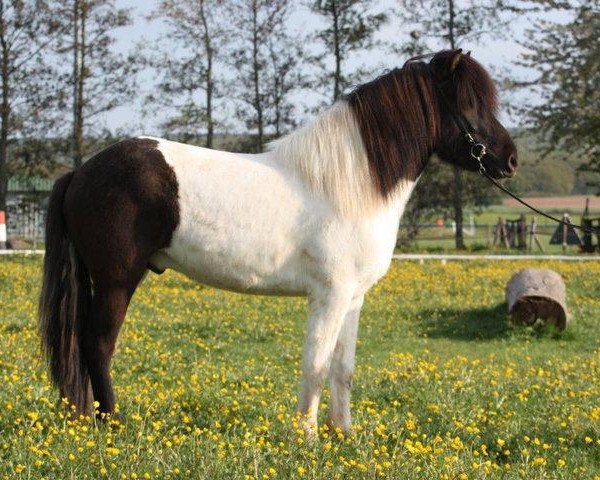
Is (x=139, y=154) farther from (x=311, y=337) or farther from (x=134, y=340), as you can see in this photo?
(x=134, y=340)

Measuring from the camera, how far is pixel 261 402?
7.03m

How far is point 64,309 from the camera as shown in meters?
5.86

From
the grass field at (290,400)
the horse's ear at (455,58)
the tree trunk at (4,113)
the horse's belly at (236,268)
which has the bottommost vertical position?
the grass field at (290,400)

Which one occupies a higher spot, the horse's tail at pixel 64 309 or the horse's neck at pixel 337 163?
the horse's neck at pixel 337 163

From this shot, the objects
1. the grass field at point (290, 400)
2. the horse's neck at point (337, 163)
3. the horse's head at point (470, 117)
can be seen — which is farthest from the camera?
the horse's head at point (470, 117)

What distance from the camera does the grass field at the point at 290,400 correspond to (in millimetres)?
5020

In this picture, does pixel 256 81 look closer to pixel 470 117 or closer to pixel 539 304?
pixel 539 304

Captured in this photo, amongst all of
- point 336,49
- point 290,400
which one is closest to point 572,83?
point 336,49

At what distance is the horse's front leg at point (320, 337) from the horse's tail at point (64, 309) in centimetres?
150

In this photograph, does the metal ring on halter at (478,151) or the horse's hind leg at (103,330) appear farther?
the metal ring on halter at (478,151)

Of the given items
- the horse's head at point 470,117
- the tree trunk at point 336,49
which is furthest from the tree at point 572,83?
the horse's head at point 470,117

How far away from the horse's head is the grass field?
6.30ft

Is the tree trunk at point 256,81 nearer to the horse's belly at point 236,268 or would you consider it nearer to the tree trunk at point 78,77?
the tree trunk at point 78,77

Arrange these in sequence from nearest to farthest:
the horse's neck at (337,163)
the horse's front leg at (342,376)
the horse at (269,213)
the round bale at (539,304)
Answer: the horse at (269,213), the horse's neck at (337,163), the horse's front leg at (342,376), the round bale at (539,304)
